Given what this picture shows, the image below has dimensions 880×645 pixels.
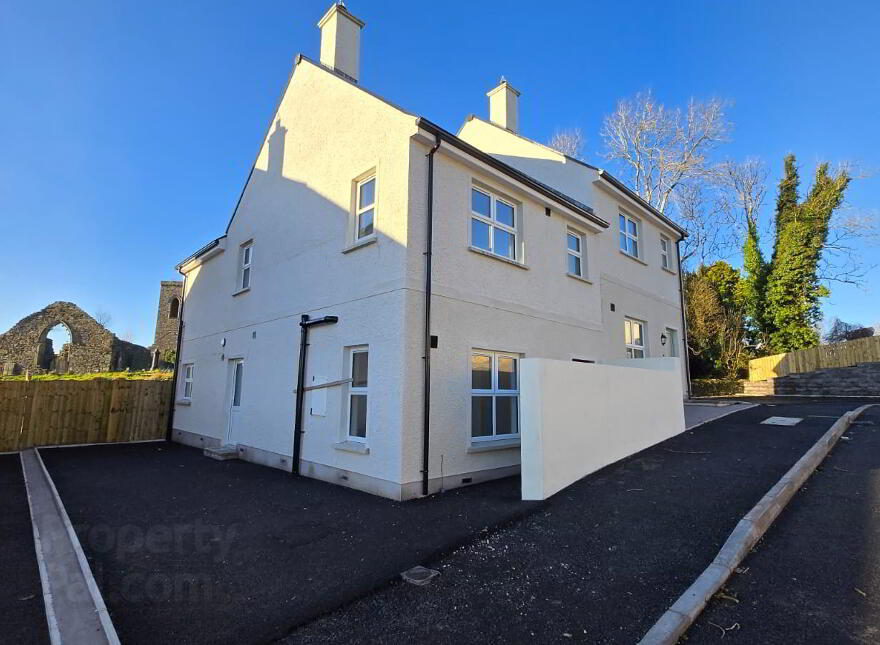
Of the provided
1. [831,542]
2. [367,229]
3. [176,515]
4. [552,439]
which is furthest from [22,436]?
[831,542]

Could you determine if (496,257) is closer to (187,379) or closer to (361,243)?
(361,243)

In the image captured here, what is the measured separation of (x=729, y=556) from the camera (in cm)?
399

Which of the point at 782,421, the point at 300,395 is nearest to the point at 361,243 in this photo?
the point at 300,395

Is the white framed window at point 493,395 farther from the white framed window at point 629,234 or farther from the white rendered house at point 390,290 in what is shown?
the white framed window at point 629,234

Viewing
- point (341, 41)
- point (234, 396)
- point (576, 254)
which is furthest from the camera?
point (234, 396)

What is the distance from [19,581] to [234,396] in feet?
25.7

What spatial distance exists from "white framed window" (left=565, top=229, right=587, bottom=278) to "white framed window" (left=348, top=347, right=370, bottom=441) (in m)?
5.69

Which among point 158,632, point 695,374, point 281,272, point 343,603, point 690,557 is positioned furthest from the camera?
point 695,374

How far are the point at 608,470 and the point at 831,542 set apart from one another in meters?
3.25

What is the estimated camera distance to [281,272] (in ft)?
34.0

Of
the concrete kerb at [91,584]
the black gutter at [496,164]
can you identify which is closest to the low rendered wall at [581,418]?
the black gutter at [496,164]

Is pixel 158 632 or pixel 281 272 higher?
pixel 281 272

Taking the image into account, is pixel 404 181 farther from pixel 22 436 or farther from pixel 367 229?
pixel 22 436

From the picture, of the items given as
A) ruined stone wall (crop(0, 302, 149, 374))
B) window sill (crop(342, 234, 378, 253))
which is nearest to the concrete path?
window sill (crop(342, 234, 378, 253))
